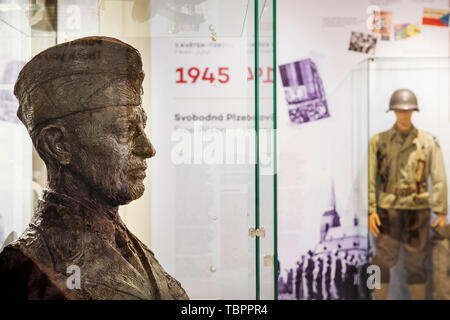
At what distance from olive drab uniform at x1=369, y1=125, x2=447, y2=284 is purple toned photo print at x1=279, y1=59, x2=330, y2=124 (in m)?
0.54

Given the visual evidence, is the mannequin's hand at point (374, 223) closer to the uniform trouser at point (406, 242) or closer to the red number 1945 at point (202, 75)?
the uniform trouser at point (406, 242)

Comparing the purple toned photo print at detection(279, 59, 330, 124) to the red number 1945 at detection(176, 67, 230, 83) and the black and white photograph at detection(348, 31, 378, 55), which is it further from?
the red number 1945 at detection(176, 67, 230, 83)

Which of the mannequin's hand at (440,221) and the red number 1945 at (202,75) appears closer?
the red number 1945 at (202,75)

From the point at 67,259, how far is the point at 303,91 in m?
1.54

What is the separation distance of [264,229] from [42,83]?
78 cm

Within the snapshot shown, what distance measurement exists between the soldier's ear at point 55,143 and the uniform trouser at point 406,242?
1.15 metres

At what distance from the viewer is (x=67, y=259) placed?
3.90ft

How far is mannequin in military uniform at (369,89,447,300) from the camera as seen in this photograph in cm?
160

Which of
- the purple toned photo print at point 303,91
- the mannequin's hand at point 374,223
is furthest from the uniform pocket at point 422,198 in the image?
the purple toned photo print at point 303,91

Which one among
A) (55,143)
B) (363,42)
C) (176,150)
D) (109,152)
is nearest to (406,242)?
(363,42)

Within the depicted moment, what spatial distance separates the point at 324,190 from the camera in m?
2.20

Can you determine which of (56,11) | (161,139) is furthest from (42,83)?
(161,139)

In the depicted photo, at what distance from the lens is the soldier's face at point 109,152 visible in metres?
1.20

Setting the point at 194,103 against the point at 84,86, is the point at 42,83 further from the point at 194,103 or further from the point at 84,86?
the point at 194,103
